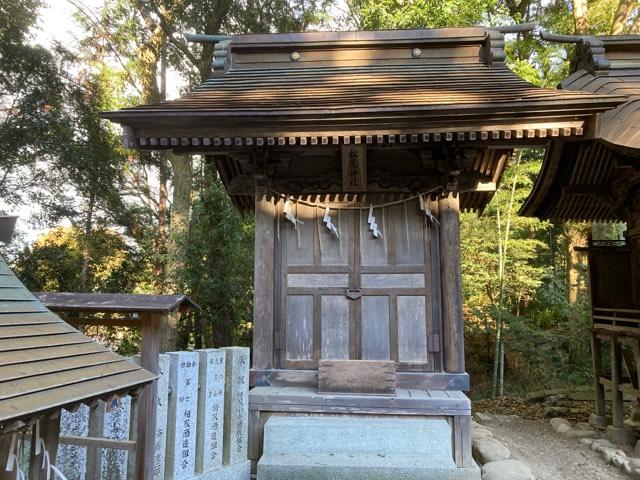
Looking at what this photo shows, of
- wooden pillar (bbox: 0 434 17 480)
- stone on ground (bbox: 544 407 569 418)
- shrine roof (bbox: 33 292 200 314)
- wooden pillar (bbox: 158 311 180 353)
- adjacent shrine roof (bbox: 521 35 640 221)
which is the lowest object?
stone on ground (bbox: 544 407 569 418)

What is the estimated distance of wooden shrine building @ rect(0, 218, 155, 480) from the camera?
1998 millimetres

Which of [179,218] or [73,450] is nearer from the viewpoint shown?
[73,450]

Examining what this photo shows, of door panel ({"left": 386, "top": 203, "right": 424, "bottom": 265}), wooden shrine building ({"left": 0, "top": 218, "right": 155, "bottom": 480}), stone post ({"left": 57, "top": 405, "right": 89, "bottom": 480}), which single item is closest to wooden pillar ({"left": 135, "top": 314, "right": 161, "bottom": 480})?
wooden shrine building ({"left": 0, "top": 218, "right": 155, "bottom": 480})

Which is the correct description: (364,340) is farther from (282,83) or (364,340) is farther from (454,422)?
(282,83)

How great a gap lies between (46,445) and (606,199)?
345 inches

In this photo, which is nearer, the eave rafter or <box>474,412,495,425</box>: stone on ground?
the eave rafter

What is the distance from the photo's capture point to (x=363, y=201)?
5484 millimetres

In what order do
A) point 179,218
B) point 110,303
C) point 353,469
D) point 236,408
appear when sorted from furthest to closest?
point 179,218
point 236,408
point 353,469
point 110,303

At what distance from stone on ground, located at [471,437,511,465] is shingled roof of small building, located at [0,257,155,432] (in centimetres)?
475

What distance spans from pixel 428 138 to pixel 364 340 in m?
2.50

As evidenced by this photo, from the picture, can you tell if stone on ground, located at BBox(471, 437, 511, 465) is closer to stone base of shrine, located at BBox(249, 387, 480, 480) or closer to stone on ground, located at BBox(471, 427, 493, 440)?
stone on ground, located at BBox(471, 427, 493, 440)

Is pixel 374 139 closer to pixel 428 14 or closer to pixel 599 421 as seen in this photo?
pixel 599 421

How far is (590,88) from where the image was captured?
6160mm

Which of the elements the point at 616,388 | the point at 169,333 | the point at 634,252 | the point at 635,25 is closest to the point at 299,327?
the point at 616,388
